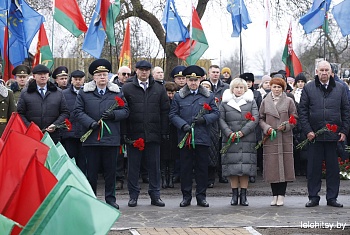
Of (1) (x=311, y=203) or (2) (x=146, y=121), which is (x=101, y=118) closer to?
(2) (x=146, y=121)

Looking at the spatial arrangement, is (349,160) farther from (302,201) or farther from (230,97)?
(230,97)

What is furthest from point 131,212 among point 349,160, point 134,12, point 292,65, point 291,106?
point 134,12

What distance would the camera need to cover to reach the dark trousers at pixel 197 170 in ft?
32.9

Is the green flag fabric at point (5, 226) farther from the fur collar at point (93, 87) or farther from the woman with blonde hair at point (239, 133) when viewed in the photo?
the woman with blonde hair at point (239, 133)

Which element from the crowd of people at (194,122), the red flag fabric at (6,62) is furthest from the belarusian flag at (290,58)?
the crowd of people at (194,122)

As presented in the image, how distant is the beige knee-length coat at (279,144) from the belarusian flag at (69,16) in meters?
5.23

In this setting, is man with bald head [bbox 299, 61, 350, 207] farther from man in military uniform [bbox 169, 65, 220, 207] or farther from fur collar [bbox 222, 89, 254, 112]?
man in military uniform [bbox 169, 65, 220, 207]

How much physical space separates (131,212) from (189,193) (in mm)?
1052

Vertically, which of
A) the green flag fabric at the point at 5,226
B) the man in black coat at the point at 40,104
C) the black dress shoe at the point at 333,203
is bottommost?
the black dress shoe at the point at 333,203

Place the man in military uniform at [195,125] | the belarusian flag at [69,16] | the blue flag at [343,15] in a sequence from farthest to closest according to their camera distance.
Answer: the belarusian flag at [69,16]
the blue flag at [343,15]
the man in military uniform at [195,125]

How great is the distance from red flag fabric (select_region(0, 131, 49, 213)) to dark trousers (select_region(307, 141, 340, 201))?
766 centimetres

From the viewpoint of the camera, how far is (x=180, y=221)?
341 inches

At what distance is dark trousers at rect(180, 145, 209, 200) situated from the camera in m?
10.0

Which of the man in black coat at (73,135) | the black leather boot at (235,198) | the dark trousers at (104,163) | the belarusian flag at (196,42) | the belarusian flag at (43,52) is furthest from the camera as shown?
the belarusian flag at (196,42)
